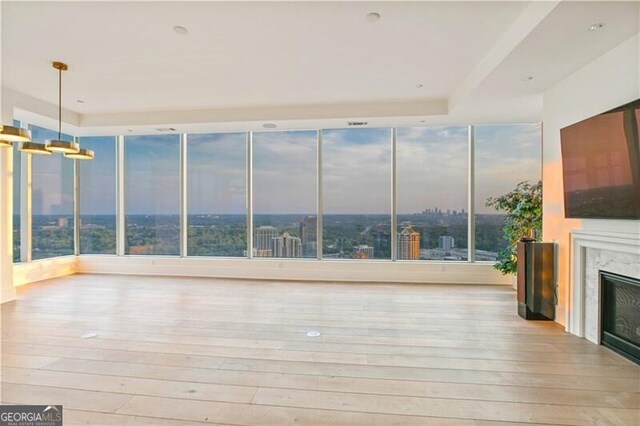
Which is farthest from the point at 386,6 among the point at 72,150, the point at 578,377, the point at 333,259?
the point at 333,259

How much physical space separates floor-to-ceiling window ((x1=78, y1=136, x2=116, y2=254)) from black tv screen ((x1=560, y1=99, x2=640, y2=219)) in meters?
8.55

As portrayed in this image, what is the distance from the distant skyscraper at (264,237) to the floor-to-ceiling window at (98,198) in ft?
11.4

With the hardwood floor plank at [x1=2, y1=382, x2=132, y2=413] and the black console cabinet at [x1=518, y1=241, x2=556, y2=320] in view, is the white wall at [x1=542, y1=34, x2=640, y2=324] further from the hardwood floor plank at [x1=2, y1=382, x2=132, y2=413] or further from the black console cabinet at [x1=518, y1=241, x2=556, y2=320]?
the hardwood floor plank at [x1=2, y1=382, x2=132, y2=413]

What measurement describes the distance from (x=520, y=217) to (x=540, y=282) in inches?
51.0

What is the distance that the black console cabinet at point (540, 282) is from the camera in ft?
13.8

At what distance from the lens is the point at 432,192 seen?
658cm

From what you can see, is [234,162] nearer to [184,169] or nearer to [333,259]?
[184,169]

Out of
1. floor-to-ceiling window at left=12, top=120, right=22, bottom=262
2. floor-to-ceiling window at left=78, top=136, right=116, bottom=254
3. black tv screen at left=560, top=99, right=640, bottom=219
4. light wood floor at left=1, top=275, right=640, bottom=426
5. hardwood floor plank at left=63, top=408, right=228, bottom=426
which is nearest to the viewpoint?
hardwood floor plank at left=63, top=408, right=228, bottom=426

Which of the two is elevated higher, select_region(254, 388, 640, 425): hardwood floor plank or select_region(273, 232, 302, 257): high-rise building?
select_region(273, 232, 302, 257): high-rise building

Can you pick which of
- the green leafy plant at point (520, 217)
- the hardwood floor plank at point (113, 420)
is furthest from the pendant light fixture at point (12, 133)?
the green leafy plant at point (520, 217)

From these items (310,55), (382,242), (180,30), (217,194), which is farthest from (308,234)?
(180,30)

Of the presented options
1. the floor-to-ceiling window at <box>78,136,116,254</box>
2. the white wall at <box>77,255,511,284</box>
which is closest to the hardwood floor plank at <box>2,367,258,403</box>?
the white wall at <box>77,255,511,284</box>

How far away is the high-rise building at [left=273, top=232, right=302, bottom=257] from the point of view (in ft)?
23.1

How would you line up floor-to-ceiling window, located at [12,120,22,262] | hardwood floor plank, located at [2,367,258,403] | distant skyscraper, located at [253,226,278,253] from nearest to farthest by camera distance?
hardwood floor plank, located at [2,367,258,403], floor-to-ceiling window, located at [12,120,22,262], distant skyscraper, located at [253,226,278,253]
